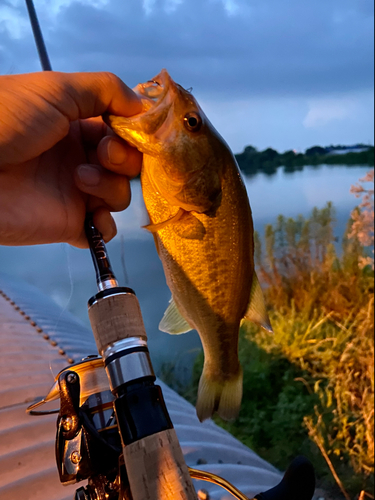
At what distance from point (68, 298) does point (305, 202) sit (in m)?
3.90

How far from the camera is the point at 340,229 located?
170 inches

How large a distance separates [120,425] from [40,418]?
0.67 meters

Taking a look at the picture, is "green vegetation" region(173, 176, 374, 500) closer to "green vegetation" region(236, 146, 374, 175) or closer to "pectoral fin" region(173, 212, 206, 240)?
"green vegetation" region(236, 146, 374, 175)

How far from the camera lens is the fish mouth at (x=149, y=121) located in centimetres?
90

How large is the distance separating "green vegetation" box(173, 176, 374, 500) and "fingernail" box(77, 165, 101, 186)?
6.80 feet

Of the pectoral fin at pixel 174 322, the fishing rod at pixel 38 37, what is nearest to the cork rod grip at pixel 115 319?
the pectoral fin at pixel 174 322

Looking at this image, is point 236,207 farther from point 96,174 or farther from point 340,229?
point 340,229

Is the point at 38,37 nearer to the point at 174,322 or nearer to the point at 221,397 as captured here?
the point at 174,322

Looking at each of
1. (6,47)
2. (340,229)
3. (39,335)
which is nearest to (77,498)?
(39,335)

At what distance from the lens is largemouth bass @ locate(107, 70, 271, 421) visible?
93 centimetres

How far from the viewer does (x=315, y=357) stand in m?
3.37

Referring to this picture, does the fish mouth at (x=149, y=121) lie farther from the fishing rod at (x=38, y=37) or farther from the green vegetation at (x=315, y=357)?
the green vegetation at (x=315, y=357)

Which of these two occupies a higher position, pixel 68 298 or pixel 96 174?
pixel 96 174

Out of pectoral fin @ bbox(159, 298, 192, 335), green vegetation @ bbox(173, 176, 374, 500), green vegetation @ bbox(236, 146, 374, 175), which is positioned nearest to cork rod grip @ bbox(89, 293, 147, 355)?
pectoral fin @ bbox(159, 298, 192, 335)
